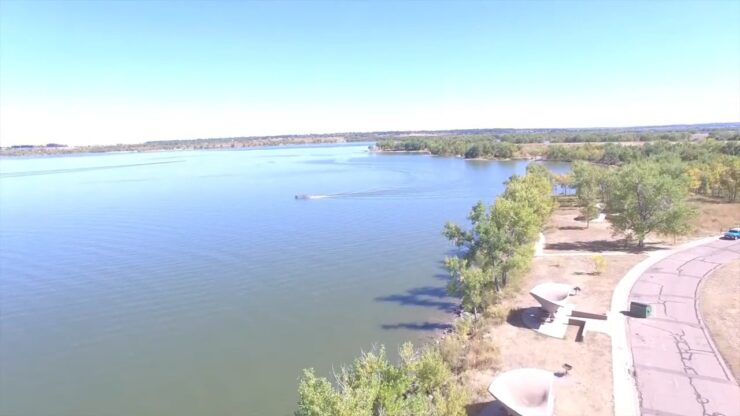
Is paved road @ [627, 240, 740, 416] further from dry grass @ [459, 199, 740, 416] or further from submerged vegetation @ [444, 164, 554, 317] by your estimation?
submerged vegetation @ [444, 164, 554, 317]

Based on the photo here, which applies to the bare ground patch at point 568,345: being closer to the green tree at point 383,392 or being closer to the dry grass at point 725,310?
the green tree at point 383,392

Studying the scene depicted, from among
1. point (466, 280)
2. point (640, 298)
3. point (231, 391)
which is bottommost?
point (231, 391)

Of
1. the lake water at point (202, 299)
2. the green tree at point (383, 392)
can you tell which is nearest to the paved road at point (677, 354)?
the green tree at point (383, 392)

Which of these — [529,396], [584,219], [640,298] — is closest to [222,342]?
[529,396]

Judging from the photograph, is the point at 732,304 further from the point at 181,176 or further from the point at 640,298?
the point at 181,176

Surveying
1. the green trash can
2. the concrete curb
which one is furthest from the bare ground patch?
the green trash can

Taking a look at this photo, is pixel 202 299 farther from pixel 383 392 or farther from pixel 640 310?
pixel 640 310

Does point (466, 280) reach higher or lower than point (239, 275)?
higher
